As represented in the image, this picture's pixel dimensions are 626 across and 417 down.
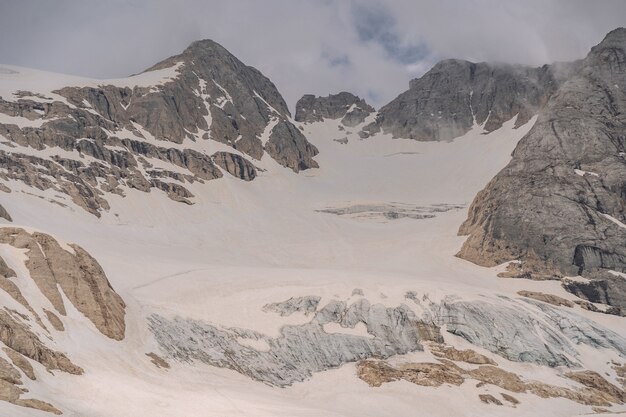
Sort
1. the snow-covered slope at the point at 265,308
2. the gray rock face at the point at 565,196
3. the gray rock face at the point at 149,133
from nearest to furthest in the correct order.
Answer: the snow-covered slope at the point at 265,308 < the gray rock face at the point at 565,196 < the gray rock face at the point at 149,133

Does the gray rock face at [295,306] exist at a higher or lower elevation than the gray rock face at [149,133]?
lower

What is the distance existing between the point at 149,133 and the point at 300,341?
108m

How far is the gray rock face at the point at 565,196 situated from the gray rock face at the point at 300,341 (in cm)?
3983

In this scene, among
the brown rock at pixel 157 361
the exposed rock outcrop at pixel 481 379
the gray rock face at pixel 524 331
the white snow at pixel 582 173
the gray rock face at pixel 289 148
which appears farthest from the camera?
the gray rock face at pixel 289 148

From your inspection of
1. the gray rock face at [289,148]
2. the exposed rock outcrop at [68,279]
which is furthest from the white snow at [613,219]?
the gray rock face at [289,148]

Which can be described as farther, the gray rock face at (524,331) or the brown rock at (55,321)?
the gray rock face at (524,331)

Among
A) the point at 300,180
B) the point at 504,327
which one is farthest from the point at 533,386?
the point at 300,180

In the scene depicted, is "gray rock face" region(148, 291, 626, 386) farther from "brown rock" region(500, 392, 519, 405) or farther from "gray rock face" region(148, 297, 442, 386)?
"brown rock" region(500, 392, 519, 405)

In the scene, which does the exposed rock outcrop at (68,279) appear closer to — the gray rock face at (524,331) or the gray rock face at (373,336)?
the gray rock face at (373,336)

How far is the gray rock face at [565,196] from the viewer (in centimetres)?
8269

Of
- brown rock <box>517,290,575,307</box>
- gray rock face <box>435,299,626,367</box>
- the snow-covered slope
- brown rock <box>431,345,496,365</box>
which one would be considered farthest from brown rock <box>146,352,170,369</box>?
brown rock <box>517,290,575,307</box>

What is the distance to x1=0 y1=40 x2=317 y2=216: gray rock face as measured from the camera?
111m

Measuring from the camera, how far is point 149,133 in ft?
472

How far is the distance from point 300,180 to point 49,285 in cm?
13023
